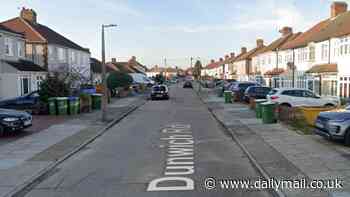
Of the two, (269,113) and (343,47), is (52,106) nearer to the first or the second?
(269,113)

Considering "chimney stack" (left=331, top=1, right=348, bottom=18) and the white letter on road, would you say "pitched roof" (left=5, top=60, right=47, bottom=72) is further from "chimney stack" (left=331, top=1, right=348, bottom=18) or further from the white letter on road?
"chimney stack" (left=331, top=1, right=348, bottom=18)

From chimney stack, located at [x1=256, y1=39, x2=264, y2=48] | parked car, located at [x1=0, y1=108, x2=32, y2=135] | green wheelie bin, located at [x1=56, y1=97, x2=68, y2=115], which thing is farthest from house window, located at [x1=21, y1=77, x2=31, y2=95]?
chimney stack, located at [x1=256, y1=39, x2=264, y2=48]

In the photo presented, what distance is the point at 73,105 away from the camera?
20266 millimetres

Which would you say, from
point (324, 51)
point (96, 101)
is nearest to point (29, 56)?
point (96, 101)

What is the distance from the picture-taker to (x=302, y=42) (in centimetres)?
3428

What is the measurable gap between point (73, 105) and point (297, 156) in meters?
14.7

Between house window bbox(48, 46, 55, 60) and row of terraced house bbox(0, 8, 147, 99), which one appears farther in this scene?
house window bbox(48, 46, 55, 60)

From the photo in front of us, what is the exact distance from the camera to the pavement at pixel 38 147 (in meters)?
7.46

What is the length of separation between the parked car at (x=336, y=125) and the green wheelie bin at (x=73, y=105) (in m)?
14.1

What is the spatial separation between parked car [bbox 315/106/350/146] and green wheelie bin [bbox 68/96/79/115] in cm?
1410

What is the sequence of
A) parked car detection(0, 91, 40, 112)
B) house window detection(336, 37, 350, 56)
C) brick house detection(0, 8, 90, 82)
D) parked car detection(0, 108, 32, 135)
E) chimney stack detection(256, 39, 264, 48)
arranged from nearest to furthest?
parked car detection(0, 108, 32, 135) < parked car detection(0, 91, 40, 112) < house window detection(336, 37, 350, 56) < brick house detection(0, 8, 90, 82) < chimney stack detection(256, 39, 264, 48)

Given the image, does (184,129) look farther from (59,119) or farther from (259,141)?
(59,119)

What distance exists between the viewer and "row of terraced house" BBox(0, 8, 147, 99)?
89.5 ft

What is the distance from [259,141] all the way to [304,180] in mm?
4377
